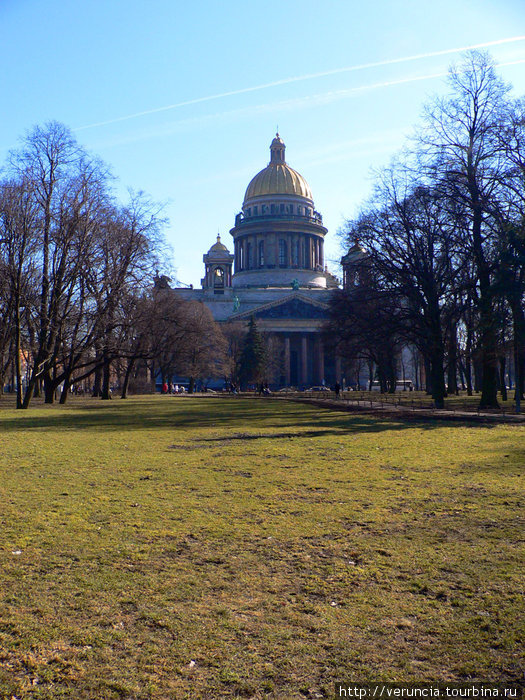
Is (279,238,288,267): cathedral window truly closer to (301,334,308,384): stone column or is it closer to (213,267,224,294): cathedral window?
(213,267,224,294): cathedral window

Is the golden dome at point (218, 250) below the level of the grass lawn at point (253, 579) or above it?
above

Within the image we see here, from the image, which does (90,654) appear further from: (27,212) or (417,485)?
(27,212)

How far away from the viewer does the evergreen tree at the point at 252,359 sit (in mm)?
71250

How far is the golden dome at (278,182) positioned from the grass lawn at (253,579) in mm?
114454

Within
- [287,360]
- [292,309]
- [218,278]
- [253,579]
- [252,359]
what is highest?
[218,278]

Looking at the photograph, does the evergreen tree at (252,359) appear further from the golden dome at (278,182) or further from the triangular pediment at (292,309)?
the golden dome at (278,182)

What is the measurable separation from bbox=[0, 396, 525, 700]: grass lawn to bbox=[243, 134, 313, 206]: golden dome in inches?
4506

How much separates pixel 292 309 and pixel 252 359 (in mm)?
31312

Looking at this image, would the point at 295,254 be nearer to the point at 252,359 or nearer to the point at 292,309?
the point at 292,309

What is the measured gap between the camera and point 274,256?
120 metres

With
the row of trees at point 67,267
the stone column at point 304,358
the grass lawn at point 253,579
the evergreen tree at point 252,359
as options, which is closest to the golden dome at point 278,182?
the stone column at point 304,358

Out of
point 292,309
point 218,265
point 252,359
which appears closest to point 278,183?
point 218,265

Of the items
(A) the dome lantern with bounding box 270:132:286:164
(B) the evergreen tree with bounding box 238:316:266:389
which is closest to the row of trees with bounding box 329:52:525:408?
(B) the evergreen tree with bounding box 238:316:266:389

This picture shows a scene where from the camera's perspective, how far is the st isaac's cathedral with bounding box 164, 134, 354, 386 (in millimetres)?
106875
